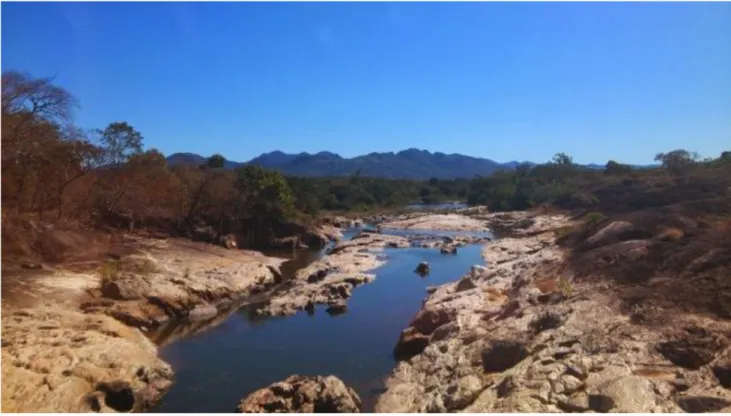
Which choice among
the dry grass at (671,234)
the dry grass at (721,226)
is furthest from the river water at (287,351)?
the dry grass at (721,226)

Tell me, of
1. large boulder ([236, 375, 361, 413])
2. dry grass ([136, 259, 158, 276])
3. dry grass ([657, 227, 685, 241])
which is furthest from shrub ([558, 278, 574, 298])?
dry grass ([136, 259, 158, 276])

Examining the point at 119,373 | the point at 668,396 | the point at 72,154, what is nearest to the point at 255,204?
the point at 72,154

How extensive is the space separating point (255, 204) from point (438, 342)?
2887 centimetres

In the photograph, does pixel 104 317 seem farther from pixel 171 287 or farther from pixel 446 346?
pixel 446 346

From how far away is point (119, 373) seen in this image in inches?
547

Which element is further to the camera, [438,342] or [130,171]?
[130,171]

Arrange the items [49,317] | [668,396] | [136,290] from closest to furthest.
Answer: [668,396]
[49,317]
[136,290]

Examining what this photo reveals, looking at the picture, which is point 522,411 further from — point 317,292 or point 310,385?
point 317,292

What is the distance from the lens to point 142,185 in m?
37.0

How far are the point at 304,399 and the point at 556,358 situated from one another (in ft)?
18.7

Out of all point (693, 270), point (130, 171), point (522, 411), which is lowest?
point (522, 411)

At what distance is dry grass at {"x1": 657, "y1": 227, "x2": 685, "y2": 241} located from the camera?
1877 centimetres

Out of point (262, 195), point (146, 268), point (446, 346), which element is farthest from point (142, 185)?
point (446, 346)

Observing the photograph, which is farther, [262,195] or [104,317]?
[262,195]
